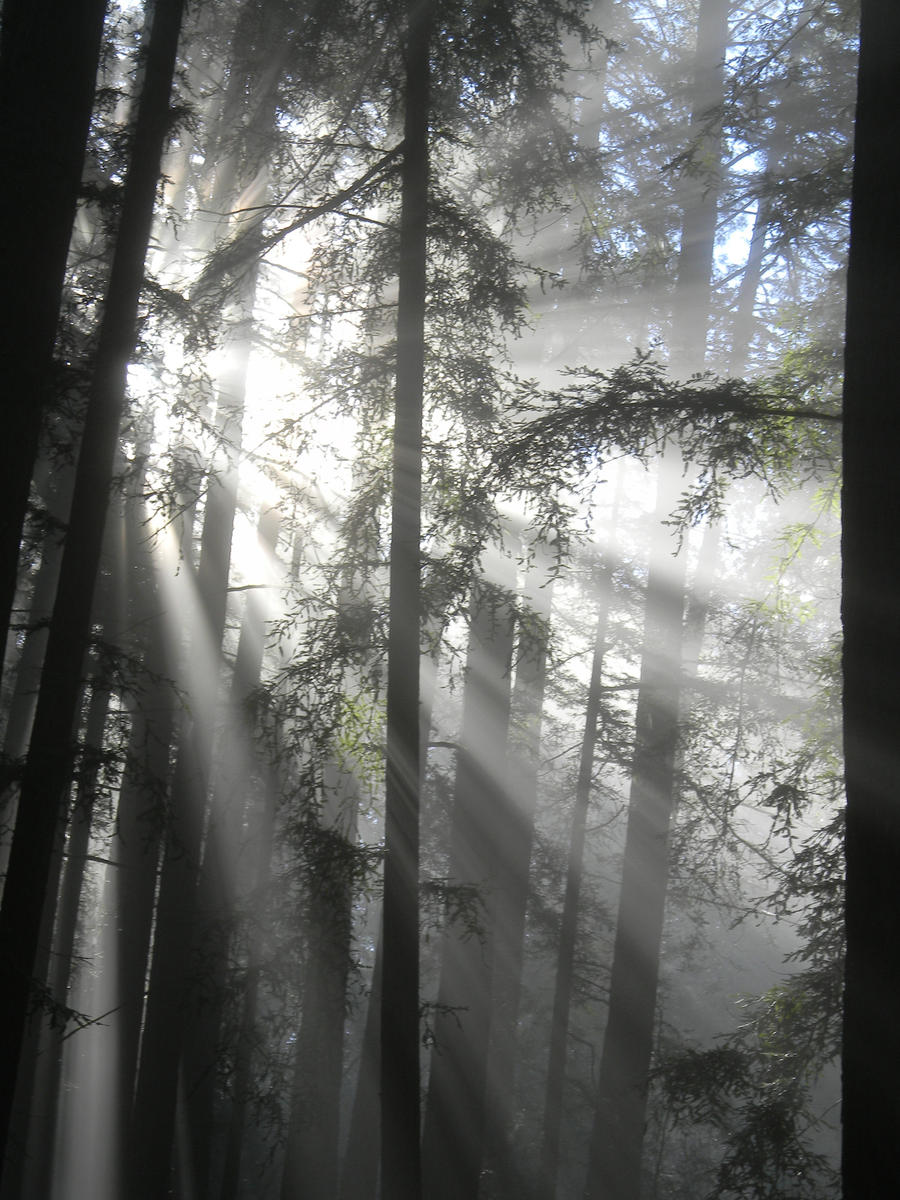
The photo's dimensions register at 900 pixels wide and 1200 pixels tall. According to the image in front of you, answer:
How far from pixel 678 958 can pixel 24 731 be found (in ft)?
70.0

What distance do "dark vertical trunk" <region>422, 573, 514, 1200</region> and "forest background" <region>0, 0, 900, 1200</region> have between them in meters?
0.06

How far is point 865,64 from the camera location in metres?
4.37

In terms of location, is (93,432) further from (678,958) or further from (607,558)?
(678,958)

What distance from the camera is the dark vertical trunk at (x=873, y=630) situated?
3738 millimetres

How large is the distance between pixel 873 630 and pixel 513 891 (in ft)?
27.3

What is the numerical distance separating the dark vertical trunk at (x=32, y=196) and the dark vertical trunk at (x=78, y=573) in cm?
40

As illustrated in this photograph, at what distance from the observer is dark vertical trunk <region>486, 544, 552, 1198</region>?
11.3 m

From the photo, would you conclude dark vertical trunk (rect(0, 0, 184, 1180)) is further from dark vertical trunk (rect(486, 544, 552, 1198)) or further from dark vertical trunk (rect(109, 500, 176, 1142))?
dark vertical trunk (rect(109, 500, 176, 1142))

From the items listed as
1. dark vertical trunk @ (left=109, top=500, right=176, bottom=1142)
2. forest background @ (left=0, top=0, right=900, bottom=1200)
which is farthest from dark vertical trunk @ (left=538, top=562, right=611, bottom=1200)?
dark vertical trunk @ (left=109, top=500, right=176, bottom=1142)

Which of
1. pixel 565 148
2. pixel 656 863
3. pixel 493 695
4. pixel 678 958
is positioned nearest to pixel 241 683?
pixel 493 695

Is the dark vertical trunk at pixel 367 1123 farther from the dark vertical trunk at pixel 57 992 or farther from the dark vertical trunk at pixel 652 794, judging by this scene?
the dark vertical trunk at pixel 57 992

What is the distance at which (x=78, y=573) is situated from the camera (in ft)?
18.4

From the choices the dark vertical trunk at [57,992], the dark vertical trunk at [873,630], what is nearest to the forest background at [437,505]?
the dark vertical trunk at [873,630]

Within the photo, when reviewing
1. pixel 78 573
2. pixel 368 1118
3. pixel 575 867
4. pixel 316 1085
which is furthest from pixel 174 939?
pixel 78 573
